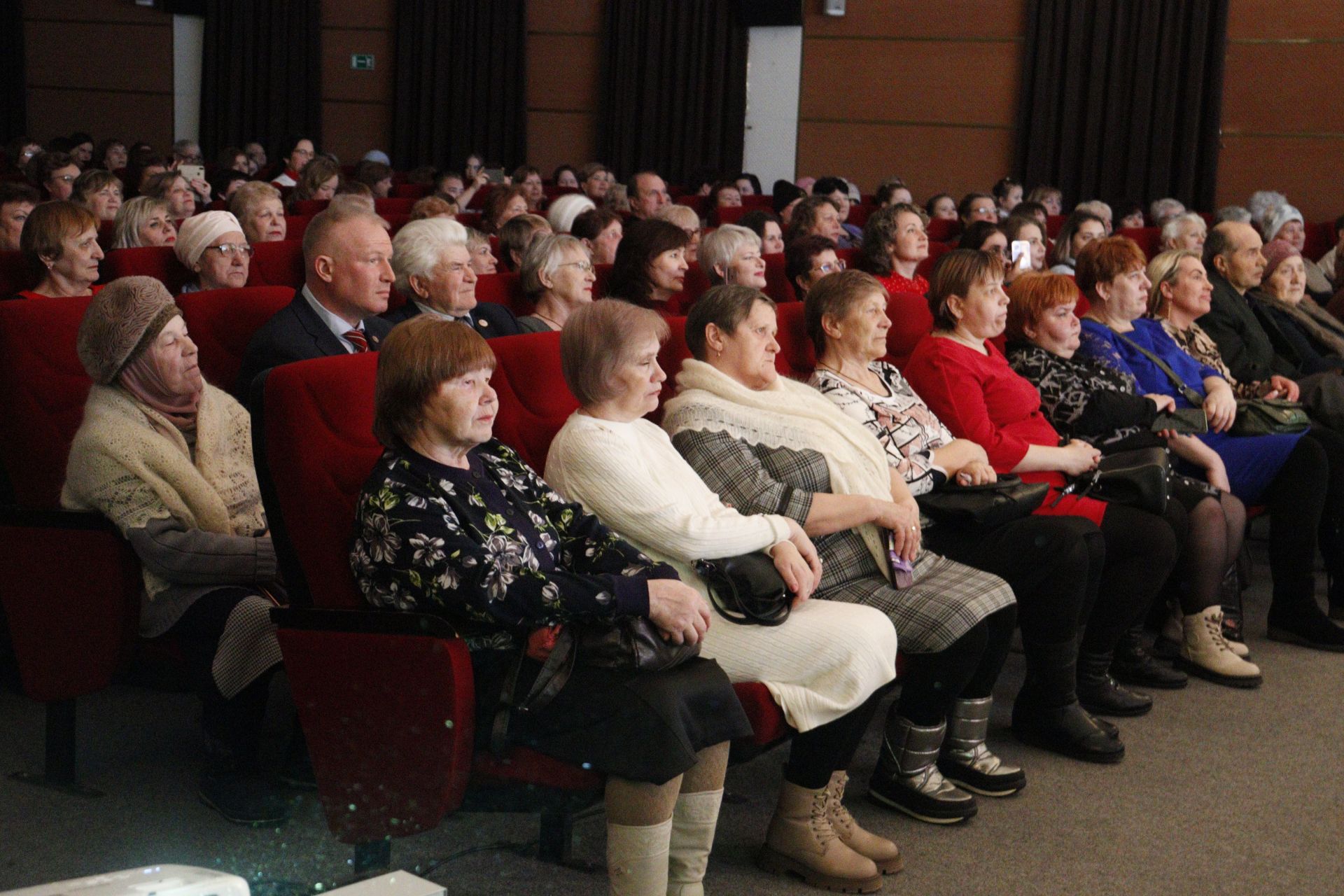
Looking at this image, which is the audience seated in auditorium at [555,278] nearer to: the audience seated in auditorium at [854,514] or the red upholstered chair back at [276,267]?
the red upholstered chair back at [276,267]

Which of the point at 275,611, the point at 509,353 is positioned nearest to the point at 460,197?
the point at 509,353

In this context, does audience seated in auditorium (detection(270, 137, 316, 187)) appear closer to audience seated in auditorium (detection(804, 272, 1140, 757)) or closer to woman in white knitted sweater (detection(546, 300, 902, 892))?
audience seated in auditorium (detection(804, 272, 1140, 757))

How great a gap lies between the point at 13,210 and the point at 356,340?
239cm

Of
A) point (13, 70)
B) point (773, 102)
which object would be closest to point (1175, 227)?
point (773, 102)

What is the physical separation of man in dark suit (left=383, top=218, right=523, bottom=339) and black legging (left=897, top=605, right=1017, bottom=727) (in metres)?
1.32

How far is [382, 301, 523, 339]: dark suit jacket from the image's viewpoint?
11.0 ft

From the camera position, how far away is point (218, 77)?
12.0 meters

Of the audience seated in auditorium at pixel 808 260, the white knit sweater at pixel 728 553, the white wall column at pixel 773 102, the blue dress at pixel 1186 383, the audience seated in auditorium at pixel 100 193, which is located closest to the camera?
the white knit sweater at pixel 728 553

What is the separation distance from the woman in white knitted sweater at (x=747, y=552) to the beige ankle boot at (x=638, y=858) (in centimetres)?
33

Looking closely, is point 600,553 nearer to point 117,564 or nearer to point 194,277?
point 117,564

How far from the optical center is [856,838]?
2.32m

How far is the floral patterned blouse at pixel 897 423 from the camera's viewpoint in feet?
9.10

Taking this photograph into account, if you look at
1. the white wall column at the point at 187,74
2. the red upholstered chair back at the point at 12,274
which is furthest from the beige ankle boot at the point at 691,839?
the white wall column at the point at 187,74

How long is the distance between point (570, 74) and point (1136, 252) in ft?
27.8
